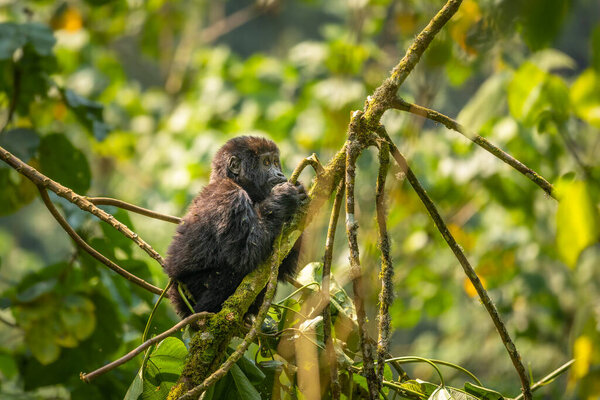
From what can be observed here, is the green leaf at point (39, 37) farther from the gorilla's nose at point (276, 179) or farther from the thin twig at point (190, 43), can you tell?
the thin twig at point (190, 43)

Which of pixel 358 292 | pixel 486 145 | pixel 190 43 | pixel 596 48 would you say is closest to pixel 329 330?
pixel 358 292

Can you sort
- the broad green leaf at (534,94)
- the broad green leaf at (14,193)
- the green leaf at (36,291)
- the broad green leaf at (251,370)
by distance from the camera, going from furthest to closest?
the broad green leaf at (14,193), the green leaf at (36,291), the broad green leaf at (534,94), the broad green leaf at (251,370)

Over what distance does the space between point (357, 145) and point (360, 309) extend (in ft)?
1.67

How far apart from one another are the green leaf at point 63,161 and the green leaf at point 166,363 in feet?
5.37

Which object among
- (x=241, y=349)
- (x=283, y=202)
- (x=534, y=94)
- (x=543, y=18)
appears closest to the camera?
(x=543, y=18)

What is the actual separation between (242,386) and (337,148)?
11.7 ft

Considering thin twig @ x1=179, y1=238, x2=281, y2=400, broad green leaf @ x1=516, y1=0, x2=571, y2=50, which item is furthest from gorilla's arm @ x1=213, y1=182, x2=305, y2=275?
broad green leaf @ x1=516, y1=0, x2=571, y2=50

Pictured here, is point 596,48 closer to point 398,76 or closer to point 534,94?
point 398,76

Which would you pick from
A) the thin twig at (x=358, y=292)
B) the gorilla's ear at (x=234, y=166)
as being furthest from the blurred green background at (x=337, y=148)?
the gorilla's ear at (x=234, y=166)

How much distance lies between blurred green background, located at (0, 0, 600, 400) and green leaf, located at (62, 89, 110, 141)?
0.01 m

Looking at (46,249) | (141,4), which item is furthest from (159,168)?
(46,249)

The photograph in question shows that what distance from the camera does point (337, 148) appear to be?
5.17 m

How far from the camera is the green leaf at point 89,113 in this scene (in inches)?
136

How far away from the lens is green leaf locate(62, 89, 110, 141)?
11.4ft
